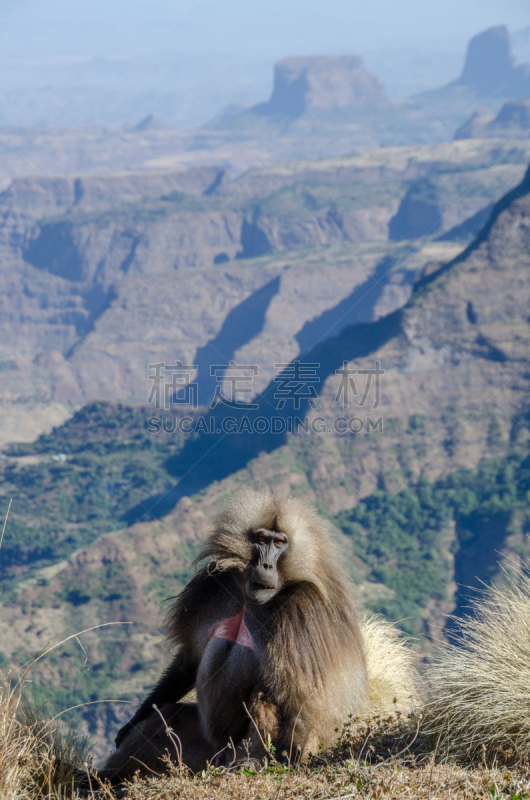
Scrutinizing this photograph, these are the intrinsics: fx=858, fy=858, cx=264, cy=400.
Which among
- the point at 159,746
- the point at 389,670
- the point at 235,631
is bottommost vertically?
the point at 389,670

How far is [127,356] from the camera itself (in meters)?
196

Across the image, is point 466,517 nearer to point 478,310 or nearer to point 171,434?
point 478,310

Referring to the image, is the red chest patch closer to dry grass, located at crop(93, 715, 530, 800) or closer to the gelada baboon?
the gelada baboon

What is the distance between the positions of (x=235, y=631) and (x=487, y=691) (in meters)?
1.87

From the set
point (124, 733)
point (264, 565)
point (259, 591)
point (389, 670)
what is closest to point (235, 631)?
point (259, 591)

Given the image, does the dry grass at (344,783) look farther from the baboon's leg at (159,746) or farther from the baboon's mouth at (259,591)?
the baboon's mouth at (259,591)

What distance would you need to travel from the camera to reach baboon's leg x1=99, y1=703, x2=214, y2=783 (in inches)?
240

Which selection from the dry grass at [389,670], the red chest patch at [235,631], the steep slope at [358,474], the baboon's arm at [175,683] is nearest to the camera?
the red chest patch at [235,631]

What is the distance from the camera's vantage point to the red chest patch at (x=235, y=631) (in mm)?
6098

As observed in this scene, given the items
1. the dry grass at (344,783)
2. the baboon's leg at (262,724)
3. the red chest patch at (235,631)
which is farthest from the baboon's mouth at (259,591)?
the dry grass at (344,783)

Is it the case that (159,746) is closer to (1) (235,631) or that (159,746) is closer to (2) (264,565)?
(1) (235,631)

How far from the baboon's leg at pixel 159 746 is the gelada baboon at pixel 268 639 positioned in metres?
0.01

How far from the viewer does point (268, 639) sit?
19.5 ft

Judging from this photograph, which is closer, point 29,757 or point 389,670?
point 29,757
